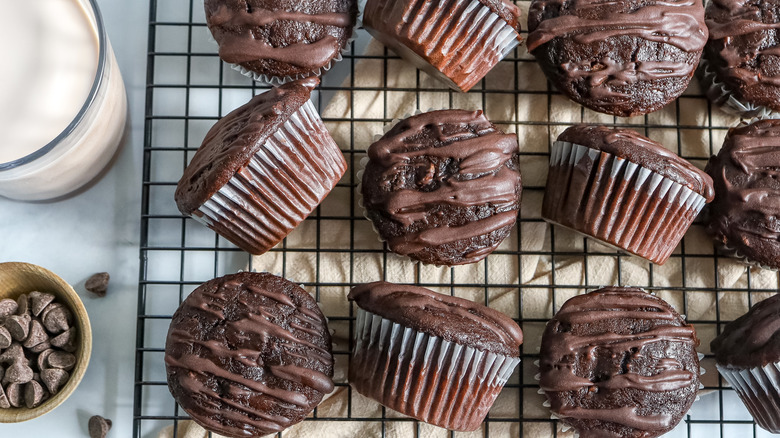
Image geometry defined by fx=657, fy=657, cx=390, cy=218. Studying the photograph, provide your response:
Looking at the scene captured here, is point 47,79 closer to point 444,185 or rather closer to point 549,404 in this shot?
point 444,185

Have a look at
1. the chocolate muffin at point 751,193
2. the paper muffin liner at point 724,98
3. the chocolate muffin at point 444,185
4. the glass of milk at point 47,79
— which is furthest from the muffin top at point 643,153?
the glass of milk at point 47,79

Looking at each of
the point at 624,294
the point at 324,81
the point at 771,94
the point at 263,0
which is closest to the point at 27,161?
the point at 263,0

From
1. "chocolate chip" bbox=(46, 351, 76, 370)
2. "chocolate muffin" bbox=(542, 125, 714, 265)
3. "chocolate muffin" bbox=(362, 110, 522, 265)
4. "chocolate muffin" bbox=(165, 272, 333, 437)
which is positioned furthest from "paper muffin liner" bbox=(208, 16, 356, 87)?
"chocolate chip" bbox=(46, 351, 76, 370)

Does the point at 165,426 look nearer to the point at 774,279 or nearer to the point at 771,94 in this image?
the point at 774,279

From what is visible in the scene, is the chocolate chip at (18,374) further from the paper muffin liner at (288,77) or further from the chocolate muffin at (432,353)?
the paper muffin liner at (288,77)

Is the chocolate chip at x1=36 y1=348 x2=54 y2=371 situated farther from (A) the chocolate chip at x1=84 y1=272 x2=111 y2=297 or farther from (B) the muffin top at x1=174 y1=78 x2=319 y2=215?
(B) the muffin top at x1=174 y1=78 x2=319 y2=215
